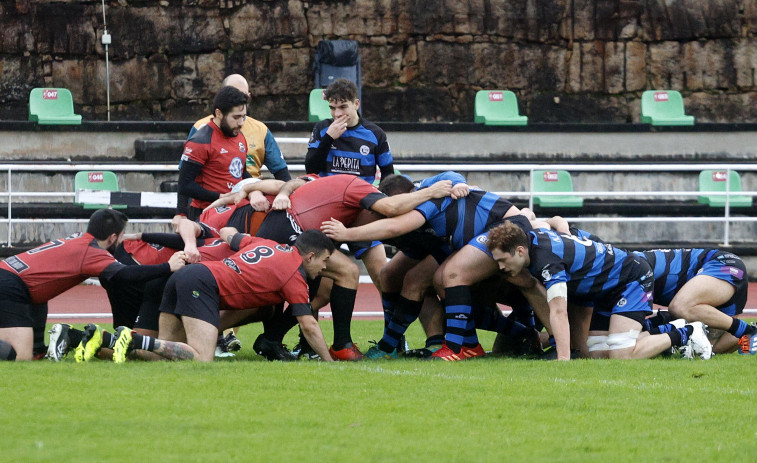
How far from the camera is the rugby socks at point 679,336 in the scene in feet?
26.5

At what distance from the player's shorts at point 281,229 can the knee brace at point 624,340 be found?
239 cm

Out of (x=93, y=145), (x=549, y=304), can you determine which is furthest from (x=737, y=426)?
(x=93, y=145)

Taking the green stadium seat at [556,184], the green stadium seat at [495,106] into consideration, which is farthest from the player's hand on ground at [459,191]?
the green stadium seat at [495,106]

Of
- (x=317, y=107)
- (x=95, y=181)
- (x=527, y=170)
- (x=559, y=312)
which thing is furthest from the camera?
(x=317, y=107)

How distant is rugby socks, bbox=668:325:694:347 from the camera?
317 inches

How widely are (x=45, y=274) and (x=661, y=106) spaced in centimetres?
1375

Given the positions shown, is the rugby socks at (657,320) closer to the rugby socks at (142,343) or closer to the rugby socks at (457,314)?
the rugby socks at (457,314)

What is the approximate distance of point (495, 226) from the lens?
25.8 feet

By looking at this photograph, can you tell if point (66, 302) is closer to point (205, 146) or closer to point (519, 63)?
point (205, 146)

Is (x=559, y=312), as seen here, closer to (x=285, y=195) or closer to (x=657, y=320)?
(x=657, y=320)

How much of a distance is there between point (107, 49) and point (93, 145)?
14.5 feet

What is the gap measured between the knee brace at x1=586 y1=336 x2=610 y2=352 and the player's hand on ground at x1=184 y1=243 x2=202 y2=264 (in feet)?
9.52

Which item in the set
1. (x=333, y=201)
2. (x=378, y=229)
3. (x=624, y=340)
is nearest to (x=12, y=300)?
(x=333, y=201)

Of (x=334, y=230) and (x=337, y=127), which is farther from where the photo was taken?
(x=337, y=127)
